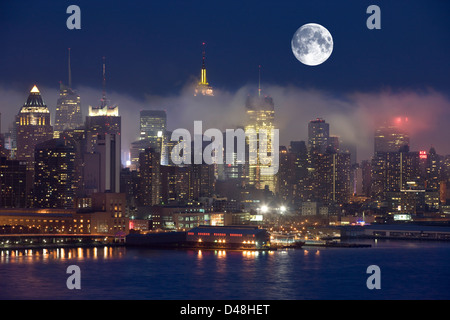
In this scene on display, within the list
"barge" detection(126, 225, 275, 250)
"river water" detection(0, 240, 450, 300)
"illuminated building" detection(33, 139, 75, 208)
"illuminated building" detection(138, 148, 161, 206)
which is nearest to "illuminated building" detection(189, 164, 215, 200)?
"illuminated building" detection(138, 148, 161, 206)

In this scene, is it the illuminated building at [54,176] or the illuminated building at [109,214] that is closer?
the illuminated building at [109,214]

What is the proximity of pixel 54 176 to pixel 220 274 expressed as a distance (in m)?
59.8

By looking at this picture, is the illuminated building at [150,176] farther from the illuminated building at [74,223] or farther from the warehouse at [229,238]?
the warehouse at [229,238]

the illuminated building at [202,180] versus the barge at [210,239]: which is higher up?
the illuminated building at [202,180]

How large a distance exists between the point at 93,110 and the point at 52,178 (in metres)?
26.8

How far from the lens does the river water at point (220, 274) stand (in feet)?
135

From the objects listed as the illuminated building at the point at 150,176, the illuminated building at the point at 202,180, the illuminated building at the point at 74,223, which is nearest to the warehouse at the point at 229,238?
the illuminated building at the point at 74,223

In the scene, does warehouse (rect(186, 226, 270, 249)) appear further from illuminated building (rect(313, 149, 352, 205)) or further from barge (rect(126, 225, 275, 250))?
illuminated building (rect(313, 149, 352, 205))

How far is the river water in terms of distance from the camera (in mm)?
41156

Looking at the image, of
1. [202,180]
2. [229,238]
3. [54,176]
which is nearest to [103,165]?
[54,176]

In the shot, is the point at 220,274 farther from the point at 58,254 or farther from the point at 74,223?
the point at 74,223

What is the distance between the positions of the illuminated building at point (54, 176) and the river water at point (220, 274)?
39299 millimetres

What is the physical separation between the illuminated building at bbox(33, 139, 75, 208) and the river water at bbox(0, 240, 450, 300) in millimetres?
39299
